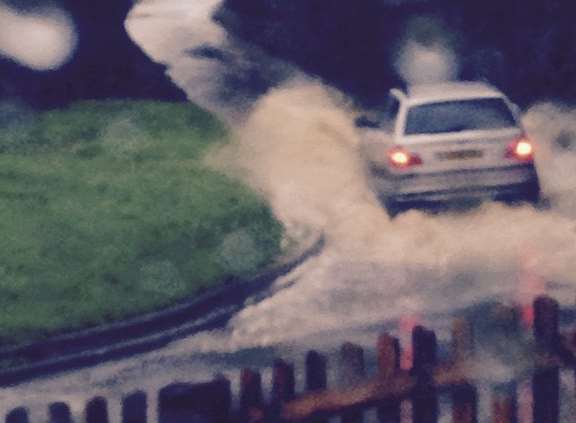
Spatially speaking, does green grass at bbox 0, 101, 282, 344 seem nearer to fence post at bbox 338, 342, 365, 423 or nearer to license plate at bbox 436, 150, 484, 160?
license plate at bbox 436, 150, 484, 160

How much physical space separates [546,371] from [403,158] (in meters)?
10.6

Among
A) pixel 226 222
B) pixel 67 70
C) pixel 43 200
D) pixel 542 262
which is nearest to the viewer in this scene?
pixel 542 262

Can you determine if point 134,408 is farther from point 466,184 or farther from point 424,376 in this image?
point 466,184

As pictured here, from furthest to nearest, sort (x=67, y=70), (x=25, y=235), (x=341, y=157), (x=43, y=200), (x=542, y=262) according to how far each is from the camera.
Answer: (x=67, y=70)
(x=341, y=157)
(x=43, y=200)
(x=25, y=235)
(x=542, y=262)

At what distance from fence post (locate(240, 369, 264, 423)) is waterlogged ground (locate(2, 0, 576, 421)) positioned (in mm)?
941

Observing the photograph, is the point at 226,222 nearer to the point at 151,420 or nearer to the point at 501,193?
the point at 501,193

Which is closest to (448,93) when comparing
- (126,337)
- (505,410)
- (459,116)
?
(459,116)

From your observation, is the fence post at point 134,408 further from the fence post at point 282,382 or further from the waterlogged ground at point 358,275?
the waterlogged ground at point 358,275

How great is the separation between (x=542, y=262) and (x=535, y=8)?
60.2 ft

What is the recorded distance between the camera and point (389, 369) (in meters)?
4.70

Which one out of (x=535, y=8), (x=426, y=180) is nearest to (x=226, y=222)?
(x=426, y=180)

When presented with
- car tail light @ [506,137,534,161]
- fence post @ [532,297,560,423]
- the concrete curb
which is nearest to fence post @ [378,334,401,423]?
fence post @ [532,297,560,423]

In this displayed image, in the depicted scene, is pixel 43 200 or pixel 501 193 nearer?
pixel 501 193

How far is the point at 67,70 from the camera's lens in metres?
28.1
